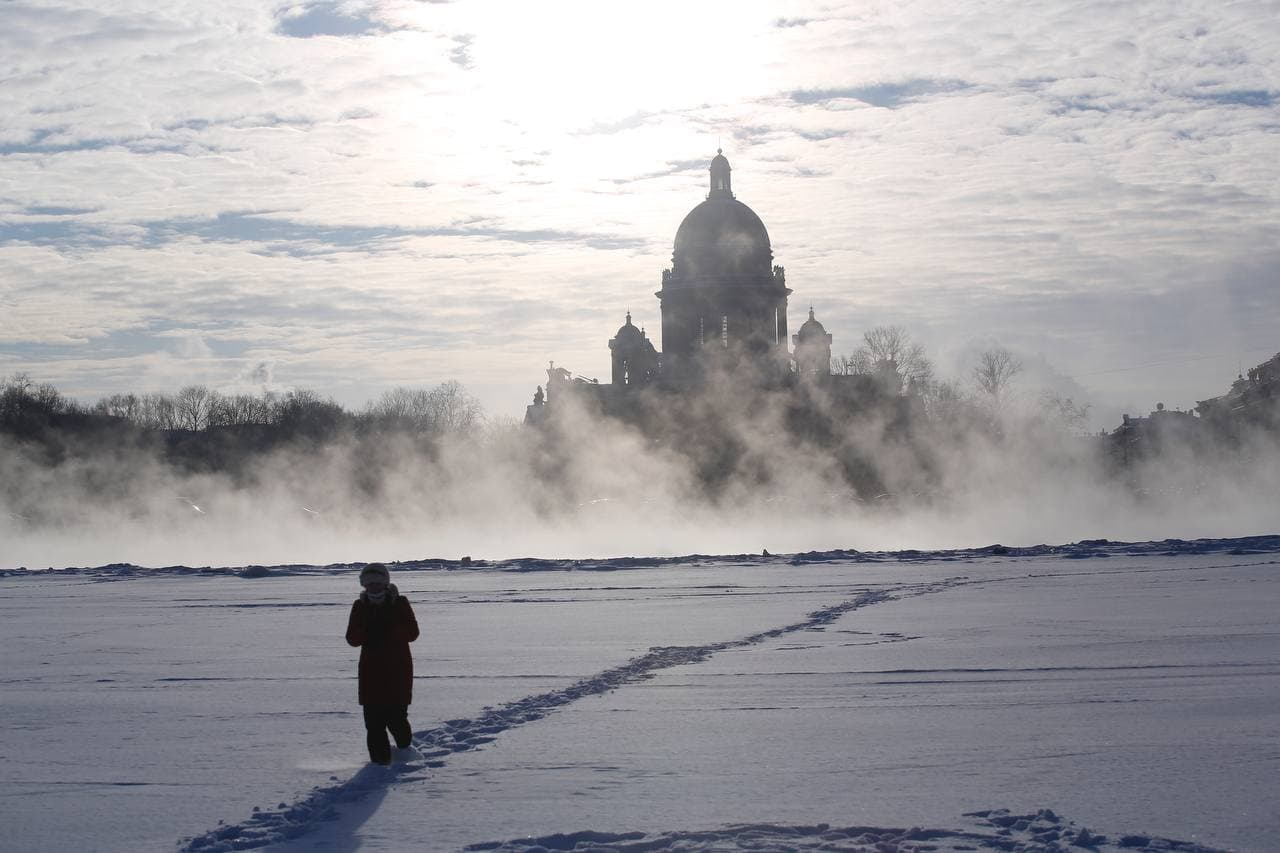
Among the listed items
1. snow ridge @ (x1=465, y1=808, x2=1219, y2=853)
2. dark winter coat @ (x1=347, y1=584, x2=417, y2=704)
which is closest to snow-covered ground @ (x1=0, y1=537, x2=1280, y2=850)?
snow ridge @ (x1=465, y1=808, x2=1219, y2=853)

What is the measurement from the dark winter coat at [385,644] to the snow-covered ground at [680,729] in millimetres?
479

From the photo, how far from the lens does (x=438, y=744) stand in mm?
9328

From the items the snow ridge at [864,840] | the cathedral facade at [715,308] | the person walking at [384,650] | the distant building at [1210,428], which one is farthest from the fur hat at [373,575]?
the cathedral facade at [715,308]

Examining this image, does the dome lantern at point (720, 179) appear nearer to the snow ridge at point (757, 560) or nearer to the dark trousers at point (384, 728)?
the snow ridge at point (757, 560)

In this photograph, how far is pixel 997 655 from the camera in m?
13.1

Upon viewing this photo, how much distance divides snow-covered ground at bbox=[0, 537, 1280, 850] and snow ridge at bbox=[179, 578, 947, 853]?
0.03m

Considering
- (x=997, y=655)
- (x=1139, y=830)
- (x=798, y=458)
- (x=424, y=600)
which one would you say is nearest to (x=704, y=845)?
(x=1139, y=830)

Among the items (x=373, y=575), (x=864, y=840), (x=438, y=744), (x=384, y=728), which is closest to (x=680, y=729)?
(x=438, y=744)

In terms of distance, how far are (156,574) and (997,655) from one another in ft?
76.5

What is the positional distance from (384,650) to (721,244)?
90.8 meters

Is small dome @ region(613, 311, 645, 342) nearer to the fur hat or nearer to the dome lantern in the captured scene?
the dome lantern

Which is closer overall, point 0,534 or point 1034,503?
point 0,534

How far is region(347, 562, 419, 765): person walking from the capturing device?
897 cm

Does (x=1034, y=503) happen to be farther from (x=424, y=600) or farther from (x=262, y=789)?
(x=262, y=789)
